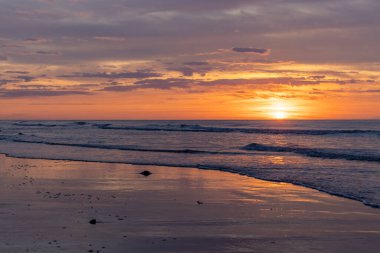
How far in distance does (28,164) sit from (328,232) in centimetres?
1931

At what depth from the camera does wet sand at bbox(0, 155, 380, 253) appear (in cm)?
1016

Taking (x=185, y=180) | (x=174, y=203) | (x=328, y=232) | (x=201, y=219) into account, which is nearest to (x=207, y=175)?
(x=185, y=180)

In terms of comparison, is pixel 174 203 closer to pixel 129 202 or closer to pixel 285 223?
pixel 129 202

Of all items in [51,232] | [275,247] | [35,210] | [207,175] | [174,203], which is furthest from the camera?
[207,175]

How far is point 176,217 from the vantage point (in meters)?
12.8

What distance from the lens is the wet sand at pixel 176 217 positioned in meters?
10.2

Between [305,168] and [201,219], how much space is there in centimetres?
1430

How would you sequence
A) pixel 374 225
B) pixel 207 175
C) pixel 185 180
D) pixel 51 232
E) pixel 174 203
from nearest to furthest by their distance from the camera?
1. pixel 51 232
2. pixel 374 225
3. pixel 174 203
4. pixel 185 180
5. pixel 207 175

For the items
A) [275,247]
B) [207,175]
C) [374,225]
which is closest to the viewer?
[275,247]

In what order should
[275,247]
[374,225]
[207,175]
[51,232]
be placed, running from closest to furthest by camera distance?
[275,247] < [51,232] < [374,225] < [207,175]

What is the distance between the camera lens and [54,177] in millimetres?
20828

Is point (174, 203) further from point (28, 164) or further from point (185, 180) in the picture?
point (28, 164)

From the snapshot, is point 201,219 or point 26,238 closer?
point 26,238

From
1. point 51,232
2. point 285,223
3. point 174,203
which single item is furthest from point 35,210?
point 285,223
